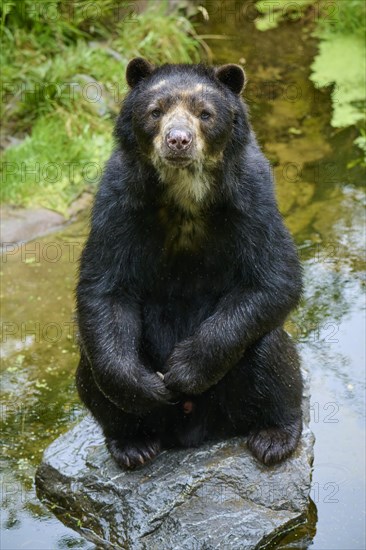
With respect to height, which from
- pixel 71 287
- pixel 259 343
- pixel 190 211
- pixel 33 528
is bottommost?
pixel 33 528

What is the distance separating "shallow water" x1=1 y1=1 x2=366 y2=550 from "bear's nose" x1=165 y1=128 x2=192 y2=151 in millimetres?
2713

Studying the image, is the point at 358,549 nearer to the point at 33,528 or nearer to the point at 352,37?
the point at 33,528

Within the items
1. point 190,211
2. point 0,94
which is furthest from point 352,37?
point 190,211

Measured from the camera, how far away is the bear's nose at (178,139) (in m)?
6.70

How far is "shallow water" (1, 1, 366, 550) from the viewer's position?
7.95m

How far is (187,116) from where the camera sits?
6953 mm

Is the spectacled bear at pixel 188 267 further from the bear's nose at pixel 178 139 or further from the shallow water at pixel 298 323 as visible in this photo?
the shallow water at pixel 298 323

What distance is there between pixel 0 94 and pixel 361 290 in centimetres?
505

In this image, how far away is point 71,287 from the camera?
1081 centimetres

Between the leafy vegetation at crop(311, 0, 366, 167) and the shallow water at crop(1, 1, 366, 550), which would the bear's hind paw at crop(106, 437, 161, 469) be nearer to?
the shallow water at crop(1, 1, 366, 550)

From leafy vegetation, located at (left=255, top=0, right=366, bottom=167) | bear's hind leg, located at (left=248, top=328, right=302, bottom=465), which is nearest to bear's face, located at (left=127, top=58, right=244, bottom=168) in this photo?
bear's hind leg, located at (left=248, top=328, right=302, bottom=465)

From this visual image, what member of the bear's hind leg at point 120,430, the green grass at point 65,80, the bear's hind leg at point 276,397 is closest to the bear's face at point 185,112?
the bear's hind leg at point 276,397

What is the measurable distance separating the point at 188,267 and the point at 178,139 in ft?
3.44

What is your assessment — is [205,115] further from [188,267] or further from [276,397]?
[276,397]
